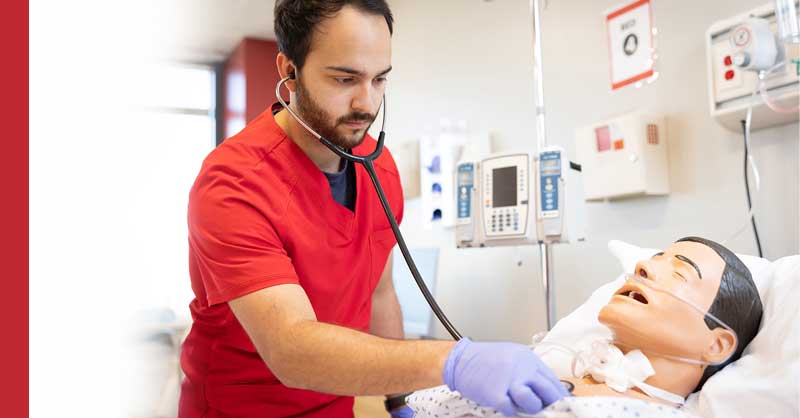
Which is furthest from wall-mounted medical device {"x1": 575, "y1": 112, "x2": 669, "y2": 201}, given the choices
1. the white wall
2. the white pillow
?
the white pillow

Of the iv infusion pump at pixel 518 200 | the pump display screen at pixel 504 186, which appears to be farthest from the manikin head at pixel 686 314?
the pump display screen at pixel 504 186

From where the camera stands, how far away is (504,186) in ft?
7.16

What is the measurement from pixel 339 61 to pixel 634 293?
0.66m

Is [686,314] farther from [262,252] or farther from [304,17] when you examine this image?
[304,17]

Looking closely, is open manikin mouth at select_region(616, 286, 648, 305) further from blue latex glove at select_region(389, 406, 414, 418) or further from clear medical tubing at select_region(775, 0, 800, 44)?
clear medical tubing at select_region(775, 0, 800, 44)

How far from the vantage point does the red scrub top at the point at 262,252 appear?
3.52ft

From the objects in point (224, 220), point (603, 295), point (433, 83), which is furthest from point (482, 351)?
point (433, 83)

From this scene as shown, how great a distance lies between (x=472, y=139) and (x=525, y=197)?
87cm

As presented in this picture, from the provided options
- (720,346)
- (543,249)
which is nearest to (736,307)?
(720,346)

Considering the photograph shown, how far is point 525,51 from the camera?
267 cm

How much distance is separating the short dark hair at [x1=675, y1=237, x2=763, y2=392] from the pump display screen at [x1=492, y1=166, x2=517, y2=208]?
0.99 m

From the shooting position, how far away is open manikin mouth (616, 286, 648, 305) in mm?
1143

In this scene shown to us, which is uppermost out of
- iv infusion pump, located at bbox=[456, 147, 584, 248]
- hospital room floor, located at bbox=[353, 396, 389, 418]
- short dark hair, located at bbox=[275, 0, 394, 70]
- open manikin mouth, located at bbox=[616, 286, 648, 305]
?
short dark hair, located at bbox=[275, 0, 394, 70]

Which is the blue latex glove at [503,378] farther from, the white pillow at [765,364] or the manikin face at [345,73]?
the manikin face at [345,73]
